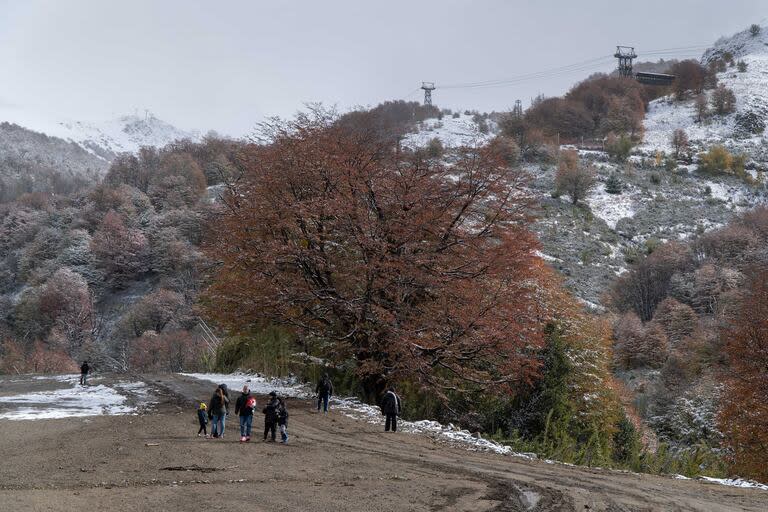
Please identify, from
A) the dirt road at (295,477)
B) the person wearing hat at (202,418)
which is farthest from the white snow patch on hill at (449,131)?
the dirt road at (295,477)

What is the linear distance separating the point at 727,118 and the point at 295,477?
331 ft

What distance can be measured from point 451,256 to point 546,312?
4316mm

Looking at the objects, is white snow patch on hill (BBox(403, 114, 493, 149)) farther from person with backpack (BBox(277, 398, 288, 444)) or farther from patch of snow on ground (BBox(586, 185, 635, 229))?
person with backpack (BBox(277, 398, 288, 444))

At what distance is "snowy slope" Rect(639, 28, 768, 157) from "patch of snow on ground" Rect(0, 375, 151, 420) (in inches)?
3273

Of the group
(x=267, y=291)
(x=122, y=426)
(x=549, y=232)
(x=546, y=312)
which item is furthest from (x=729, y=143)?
(x=122, y=426)

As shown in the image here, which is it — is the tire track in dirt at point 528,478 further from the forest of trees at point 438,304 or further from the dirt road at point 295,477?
the forest of trees at point 438,304

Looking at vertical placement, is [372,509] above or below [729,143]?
below

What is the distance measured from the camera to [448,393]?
21.2 m

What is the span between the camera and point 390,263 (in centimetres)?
1788

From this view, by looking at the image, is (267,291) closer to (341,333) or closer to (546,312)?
(341,333)

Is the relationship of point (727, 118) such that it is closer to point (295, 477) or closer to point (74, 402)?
point (74, 402)

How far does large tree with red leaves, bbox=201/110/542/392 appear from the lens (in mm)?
18484

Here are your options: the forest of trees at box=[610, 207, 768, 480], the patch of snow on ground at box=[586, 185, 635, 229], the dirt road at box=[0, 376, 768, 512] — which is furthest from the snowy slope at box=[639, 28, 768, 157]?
the dirt road at box=[0, 376, 768, 512]

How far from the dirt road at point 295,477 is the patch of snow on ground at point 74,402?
1.45 m
